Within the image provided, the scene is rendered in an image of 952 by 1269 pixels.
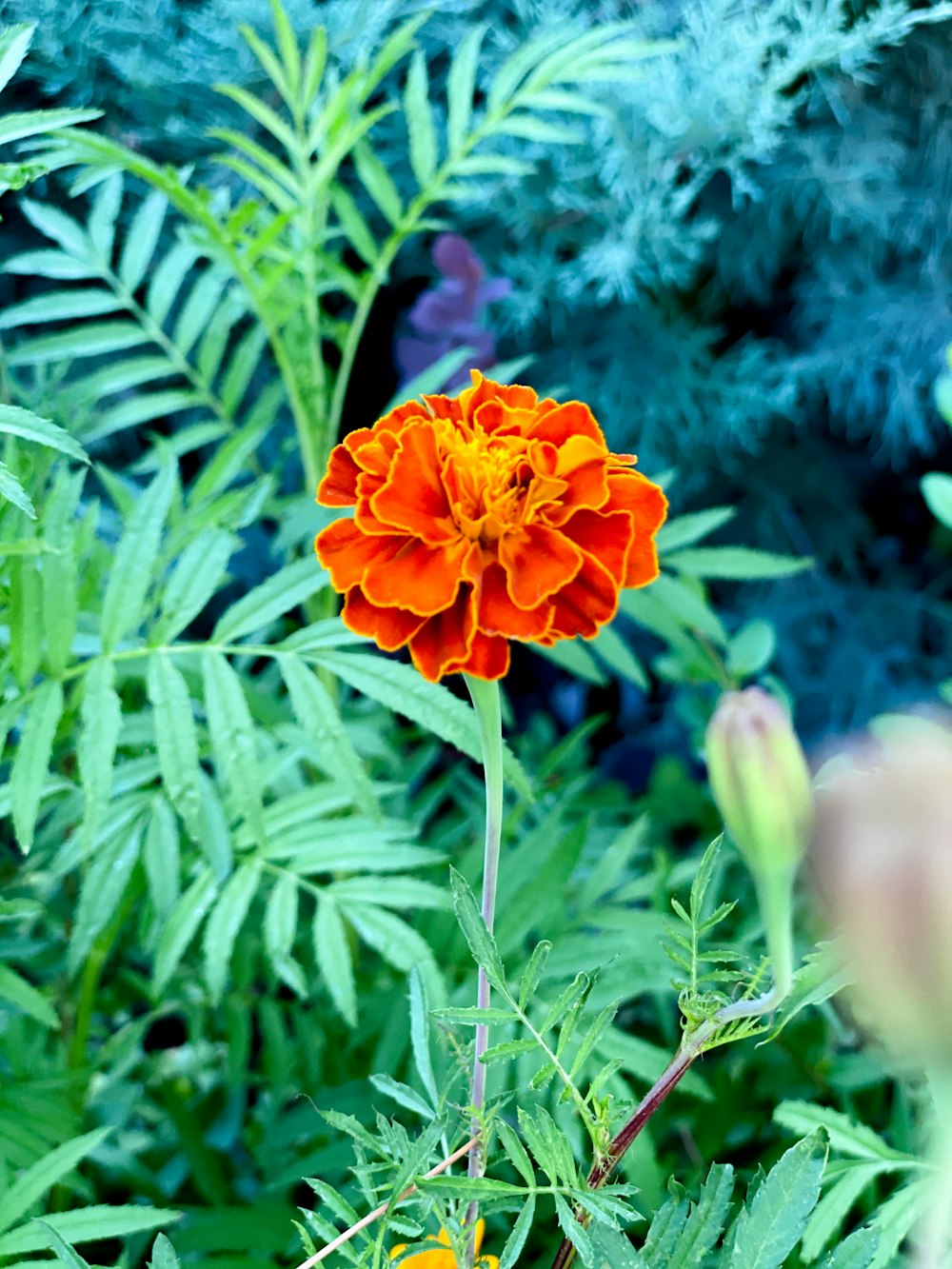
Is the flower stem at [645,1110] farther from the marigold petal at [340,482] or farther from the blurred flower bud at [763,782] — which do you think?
the marigold petal at [340,482]

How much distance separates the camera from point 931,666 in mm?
1331

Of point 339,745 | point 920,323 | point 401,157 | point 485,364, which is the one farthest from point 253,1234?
point 920,323

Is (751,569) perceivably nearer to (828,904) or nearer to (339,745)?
(339,745)

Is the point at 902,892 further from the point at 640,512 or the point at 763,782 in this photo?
the point at 640,512

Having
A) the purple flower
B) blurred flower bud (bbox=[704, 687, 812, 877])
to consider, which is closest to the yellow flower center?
blurred flower bud (bbox=[704, 687, 812, 877])

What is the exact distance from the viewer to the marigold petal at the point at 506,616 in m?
0.32

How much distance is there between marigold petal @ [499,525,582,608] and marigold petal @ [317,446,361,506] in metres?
0.07

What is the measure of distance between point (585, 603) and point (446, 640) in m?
0.05

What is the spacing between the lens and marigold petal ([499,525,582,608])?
→ 325mm

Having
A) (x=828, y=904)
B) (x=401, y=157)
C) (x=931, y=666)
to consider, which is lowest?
(x=931, y=666)

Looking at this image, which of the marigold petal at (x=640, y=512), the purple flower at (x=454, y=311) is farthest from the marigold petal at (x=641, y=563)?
the purple flower at (x=454, y=311)

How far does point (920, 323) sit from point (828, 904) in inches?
45.7

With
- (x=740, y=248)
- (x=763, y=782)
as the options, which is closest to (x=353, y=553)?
(x=763, y=782)

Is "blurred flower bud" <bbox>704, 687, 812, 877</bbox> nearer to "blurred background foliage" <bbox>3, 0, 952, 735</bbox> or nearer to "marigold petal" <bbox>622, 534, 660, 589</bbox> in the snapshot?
"marigold petal" <bbox>622, 534, 660, 589</bbox>
